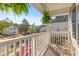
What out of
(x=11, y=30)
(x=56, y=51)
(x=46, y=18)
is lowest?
(x=56, y=51)

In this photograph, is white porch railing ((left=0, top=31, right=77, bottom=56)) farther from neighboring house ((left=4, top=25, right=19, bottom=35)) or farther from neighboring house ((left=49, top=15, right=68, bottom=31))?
neighboring house ((left=4, top=25, right=19, bottom=35))

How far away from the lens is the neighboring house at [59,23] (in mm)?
2992

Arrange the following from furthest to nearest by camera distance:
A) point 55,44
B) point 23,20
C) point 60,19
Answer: point 55,44, point 60,19, point 23,20

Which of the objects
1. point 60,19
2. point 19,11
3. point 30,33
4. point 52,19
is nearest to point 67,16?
point 60,19

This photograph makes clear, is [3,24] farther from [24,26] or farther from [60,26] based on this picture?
[60,26]

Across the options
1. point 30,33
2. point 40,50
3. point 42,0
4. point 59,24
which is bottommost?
point 40,50

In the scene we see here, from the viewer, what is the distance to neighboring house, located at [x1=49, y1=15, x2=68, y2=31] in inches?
118

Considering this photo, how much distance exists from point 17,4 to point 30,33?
776 mm

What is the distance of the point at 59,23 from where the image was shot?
309 centimetres

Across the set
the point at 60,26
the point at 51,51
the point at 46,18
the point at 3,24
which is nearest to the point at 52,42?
the point at 51,51

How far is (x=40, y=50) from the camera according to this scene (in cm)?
322

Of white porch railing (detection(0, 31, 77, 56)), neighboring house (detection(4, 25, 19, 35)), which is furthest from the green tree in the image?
white porch railing (detection(0, 31, 77, 56))

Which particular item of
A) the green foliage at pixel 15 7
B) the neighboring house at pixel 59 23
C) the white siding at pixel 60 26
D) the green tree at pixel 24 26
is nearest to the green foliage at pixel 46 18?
the neighboring house at pixel 59 23

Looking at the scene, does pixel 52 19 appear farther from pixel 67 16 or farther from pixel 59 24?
pixel 67 16
